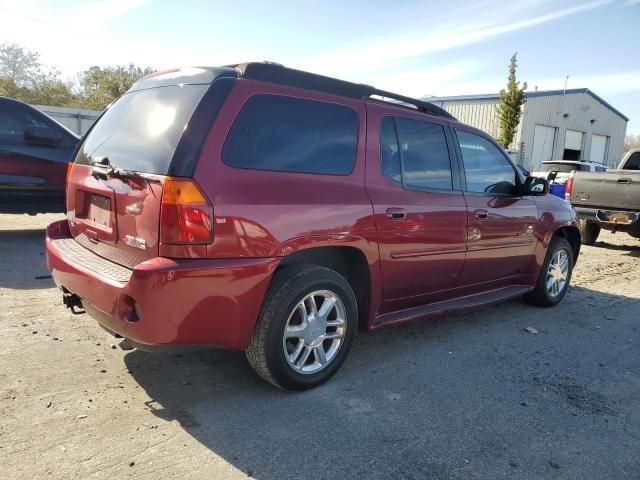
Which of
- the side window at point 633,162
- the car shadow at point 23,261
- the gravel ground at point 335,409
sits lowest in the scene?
the gravel ground at point 335,409

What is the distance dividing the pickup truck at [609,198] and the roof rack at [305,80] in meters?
6.64

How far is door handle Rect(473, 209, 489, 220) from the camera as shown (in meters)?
4.24

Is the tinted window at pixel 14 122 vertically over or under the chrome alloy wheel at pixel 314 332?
over

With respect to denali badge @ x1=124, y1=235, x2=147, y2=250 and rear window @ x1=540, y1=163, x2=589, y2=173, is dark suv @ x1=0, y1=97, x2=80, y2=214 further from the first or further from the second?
rear window @ x1=540, y1=163, x2=589, y2=173

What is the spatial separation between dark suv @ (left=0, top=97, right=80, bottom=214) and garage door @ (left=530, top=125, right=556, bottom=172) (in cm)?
2913

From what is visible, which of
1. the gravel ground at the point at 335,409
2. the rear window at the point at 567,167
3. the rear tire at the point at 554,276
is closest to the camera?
the gravel ground at the point at 335,409

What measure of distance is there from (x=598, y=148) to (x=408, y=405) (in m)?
40.2

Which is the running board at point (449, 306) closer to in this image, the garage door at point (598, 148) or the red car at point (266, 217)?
the red car at point (266, 217)

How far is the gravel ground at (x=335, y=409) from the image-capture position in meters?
2.45

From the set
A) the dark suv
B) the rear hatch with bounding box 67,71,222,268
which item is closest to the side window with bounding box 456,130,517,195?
the rear hatch with bounding box 67,71,222,268

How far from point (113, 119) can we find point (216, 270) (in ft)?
4.88

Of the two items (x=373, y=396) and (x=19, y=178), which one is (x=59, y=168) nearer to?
(x=19, y=178)

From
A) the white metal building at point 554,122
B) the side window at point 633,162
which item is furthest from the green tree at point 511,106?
the side window at point 633,162

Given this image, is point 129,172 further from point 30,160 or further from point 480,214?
point 30,160
